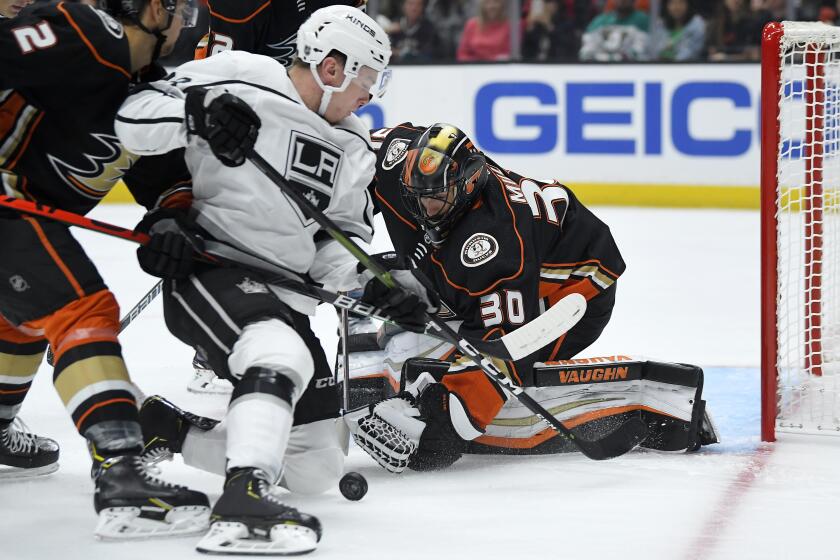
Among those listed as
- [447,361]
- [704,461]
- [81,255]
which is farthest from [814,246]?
[81,255]

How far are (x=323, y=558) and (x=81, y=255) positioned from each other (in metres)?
0.78

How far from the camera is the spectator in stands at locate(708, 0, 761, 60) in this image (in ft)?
24.1

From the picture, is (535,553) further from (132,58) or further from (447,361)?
(132,58)

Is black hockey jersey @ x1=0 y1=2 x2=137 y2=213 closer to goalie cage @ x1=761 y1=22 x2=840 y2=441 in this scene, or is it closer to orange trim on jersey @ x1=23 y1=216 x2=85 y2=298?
orange trim on jersey @ x1=23 y1=216 x2=85 y2=298

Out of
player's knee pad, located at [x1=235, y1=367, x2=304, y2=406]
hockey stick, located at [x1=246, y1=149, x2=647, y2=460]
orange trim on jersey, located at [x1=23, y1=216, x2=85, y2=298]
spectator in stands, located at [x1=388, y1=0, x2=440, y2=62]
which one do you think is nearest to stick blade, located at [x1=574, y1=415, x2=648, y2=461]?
hockey stick, located at [x1=246, y1=149, x2=647, y2=460]

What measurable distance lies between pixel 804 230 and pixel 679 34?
3.78m

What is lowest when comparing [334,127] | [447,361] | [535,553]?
[535,553]

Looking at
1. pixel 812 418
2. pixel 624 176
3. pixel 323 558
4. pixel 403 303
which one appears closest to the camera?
pixel 323 558

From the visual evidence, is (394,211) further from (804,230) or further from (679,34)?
(679,34)

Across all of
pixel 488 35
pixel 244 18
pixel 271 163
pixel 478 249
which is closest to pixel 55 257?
pixel 271 163

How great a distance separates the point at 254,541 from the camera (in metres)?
2.38

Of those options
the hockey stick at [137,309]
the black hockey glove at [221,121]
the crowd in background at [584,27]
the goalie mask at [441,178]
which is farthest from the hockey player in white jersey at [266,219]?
the crowd in background at [584,27]

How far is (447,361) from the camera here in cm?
329

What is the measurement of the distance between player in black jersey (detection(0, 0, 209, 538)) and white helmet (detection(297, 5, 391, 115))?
10.6 inches
